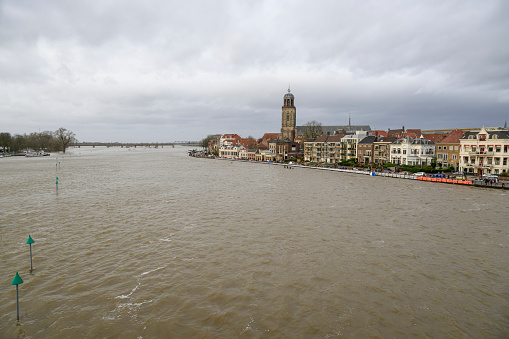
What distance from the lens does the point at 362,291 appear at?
47.8 ft

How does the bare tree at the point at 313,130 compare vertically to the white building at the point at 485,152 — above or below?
above

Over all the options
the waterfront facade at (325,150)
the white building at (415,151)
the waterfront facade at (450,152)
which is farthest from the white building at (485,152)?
the waterfront facade at (325,150)

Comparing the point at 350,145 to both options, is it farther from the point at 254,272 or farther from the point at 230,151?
the point at 254,272

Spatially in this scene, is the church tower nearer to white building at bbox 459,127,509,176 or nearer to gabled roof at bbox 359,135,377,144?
gabled roof at bbox 359,135,377,144

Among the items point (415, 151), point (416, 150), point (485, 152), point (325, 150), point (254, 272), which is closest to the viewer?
point (254, 272)

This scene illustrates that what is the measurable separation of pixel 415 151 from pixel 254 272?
71.1m

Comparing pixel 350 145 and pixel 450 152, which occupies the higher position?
pixel 350 145

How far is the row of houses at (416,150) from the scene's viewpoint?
191ft

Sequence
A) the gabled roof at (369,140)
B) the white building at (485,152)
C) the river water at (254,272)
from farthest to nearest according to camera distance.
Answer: the gabled roof at (369,140), the white building at (485,152), the river water at (254,272)

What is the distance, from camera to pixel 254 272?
651 inches

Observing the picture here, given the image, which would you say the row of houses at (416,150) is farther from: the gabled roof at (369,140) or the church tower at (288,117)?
A: the church tower at (288,117)

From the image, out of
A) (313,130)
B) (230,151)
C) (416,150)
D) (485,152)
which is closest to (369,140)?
(416,150)

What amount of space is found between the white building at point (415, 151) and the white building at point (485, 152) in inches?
381

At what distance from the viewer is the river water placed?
11.9m
